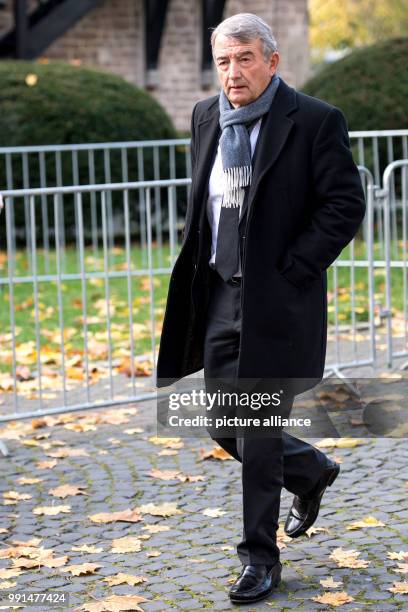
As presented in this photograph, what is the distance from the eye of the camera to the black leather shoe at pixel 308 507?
4.75 m

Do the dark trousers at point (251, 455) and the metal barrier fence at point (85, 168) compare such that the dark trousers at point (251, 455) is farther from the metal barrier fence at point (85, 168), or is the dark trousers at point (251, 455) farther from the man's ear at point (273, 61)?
the metal barrier fence at point (85, 168)

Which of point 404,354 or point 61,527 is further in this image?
point 404,354

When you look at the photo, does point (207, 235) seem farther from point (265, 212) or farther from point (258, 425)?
point (258, 425)

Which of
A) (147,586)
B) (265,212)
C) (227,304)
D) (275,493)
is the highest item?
(265,212)

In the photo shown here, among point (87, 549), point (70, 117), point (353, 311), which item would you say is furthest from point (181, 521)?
point (70, 117)

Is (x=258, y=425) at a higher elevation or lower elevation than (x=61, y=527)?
higher

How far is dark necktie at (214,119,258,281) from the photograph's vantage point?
4.41 m

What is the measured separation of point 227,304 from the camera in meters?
4.50

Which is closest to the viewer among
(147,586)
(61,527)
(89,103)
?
(147,586)

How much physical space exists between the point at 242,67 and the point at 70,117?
34.3 feet

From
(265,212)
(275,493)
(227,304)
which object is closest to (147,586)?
(275,493)

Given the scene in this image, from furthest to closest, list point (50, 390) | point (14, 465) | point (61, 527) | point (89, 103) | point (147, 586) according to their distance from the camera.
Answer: point (89, 103), point (50, 390), point (14, 465), point (61, 527), point (147, 586)

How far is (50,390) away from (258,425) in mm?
3787

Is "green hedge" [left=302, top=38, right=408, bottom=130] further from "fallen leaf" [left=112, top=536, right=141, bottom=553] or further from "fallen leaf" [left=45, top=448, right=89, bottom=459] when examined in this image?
"fallen leaf" [left=112, top=536, right=141, bottom=553]
